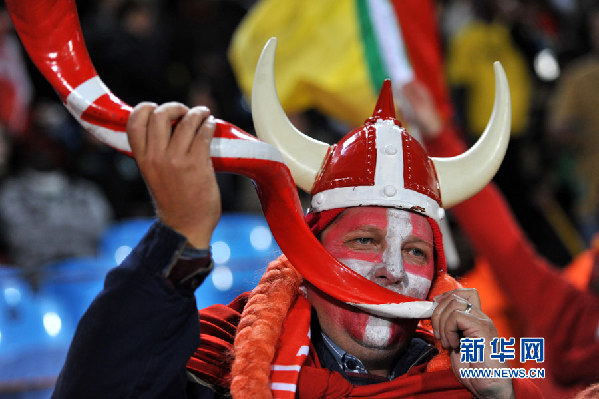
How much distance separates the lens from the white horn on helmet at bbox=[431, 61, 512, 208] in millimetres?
2428

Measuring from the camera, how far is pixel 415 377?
7.20 ft

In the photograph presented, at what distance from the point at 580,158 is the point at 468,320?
5.12 m

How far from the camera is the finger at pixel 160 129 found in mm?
1625

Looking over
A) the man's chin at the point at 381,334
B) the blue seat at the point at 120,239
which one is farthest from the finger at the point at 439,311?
the blue seat at the point at 120,239

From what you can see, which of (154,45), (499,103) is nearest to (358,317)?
(499,103)

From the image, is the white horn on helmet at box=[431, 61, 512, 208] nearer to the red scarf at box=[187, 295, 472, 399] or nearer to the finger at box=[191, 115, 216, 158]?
the red scarf at box=[187, 295, 472, 399]

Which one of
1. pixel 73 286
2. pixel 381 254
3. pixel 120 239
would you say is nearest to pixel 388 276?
pixel 381 254

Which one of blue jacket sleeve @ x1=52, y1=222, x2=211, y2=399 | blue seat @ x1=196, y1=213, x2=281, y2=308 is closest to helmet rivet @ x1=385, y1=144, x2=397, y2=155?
blue jacket sleeve @ x1=52, y1=222, x2=211, y2=399

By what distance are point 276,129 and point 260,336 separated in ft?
2.25

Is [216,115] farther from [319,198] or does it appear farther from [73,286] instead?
[319,198]

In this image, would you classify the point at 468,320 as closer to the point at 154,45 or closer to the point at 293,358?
the point at 293,358

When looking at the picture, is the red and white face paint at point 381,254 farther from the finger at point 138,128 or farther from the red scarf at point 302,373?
the finger at point 138,128

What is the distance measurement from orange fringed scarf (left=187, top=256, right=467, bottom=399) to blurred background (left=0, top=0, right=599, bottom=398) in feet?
6.96

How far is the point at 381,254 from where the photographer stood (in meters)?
2.21
